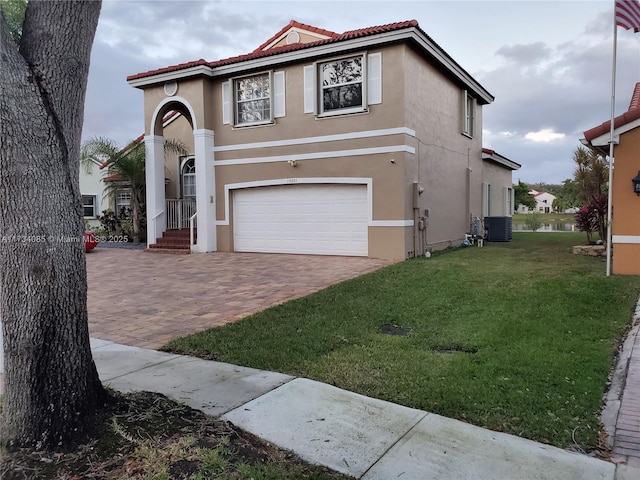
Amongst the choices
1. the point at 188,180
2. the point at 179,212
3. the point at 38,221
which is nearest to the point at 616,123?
the point at 38,221

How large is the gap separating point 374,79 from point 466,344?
353 inches

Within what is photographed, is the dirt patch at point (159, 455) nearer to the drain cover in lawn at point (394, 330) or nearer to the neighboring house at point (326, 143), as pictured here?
the drain cover in lawn at point (394, 330)

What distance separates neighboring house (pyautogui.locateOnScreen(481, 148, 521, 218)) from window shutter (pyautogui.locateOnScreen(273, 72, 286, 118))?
31.0 feet

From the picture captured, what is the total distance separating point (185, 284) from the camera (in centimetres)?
952

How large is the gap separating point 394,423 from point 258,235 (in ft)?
38.6

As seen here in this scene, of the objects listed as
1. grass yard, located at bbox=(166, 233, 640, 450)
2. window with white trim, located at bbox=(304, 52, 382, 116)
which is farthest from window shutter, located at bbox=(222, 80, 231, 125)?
grass yard, located at bbox=(166, 233, 640, 450)

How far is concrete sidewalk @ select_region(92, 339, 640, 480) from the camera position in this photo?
2.90m

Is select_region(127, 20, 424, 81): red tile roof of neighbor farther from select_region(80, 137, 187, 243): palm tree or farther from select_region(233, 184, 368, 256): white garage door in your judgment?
select_region(233, 184, 368, 256): white garage door

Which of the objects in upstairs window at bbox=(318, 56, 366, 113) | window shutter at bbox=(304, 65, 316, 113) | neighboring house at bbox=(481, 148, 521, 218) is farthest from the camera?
neighboring house at bbox=(481, 148, 521, 218)

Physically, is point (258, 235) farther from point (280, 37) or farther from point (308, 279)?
point (280, 37)

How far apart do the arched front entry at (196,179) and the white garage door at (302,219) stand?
35.0 inches

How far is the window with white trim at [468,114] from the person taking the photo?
651 inches

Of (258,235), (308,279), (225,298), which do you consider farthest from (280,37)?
(225,298)

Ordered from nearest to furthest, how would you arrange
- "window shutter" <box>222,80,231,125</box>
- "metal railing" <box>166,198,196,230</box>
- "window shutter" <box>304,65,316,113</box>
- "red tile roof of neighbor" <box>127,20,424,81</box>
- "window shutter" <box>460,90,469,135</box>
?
"red tile roof of neighbor" <box>127,20,424,81</box> → "window shutter" <box>304,65,316,113</box> → "window shutter" <box>222,80,231,125</box> → "window shutter" <box>460,90,469,135</box> → "metal railing" <box>166,198,196,230</box>
